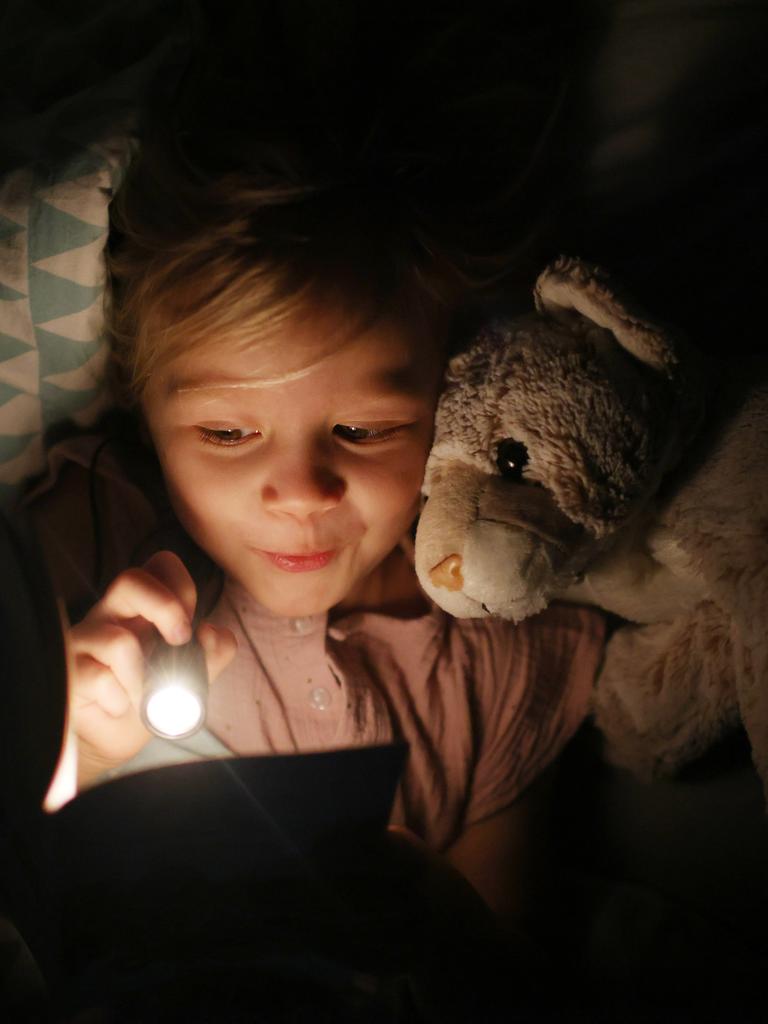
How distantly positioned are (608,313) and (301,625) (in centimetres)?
43

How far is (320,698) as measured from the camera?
2.56ft

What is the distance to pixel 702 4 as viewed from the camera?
686mm

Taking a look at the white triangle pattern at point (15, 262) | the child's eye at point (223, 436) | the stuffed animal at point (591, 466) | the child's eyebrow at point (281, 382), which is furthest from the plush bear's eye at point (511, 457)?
the white triangle pattern at point (15, 262)

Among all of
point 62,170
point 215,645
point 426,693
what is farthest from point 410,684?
point 62,170

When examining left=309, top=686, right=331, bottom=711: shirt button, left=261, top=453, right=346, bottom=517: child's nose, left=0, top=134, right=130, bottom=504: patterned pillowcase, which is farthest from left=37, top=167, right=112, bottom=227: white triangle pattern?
left=309, top=686, right=331, bottom=711: shirt button

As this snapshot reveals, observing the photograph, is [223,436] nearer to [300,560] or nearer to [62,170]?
[300,560]

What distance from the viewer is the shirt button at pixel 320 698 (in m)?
0.78

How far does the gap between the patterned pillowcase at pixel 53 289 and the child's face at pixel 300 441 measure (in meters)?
0.08

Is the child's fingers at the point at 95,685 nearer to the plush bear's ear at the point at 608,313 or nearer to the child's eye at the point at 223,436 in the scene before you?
the child's eye at the point at 223,436

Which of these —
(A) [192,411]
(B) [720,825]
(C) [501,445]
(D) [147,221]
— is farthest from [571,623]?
(D) [147,221]

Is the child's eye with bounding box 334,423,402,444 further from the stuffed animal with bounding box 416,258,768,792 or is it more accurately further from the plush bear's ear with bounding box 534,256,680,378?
the plush bear's ear with bounding box 534,256,680,378

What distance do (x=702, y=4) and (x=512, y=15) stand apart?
6.8 inches

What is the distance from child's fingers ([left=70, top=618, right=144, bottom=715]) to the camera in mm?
599

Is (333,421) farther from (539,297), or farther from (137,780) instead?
(137,780)
